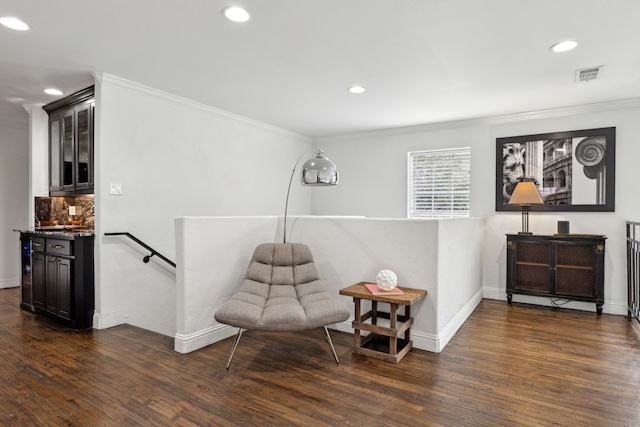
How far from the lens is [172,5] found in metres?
2.31

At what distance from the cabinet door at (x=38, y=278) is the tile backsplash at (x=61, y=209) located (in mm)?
767

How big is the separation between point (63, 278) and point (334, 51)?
335cm

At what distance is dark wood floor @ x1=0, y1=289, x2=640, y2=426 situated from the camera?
6.73 ft

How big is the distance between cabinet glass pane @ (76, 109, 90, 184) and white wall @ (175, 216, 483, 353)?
175 centimetres

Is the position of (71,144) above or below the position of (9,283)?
above

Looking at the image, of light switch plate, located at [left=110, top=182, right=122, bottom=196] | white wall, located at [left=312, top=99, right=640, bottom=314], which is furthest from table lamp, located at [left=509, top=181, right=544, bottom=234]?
light switch plate, located at [left=110, top=182, right=122, bottom=196]

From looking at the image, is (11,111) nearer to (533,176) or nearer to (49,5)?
(49,5)

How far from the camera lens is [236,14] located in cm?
240

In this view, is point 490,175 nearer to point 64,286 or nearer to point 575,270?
point 575,270

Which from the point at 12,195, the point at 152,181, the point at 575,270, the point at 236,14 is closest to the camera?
the point at 236,14

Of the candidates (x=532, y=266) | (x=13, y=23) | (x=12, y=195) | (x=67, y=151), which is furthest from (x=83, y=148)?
(x=532, y=266)

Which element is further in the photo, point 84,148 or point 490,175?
point 490,175

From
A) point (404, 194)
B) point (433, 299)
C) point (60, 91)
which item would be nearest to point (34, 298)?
point (60, 91)

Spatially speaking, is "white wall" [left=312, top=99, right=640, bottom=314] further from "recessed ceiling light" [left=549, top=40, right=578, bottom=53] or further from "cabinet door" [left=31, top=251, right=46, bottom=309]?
"cabinet door" [left=31, top=251, right=46, bottom=309]
